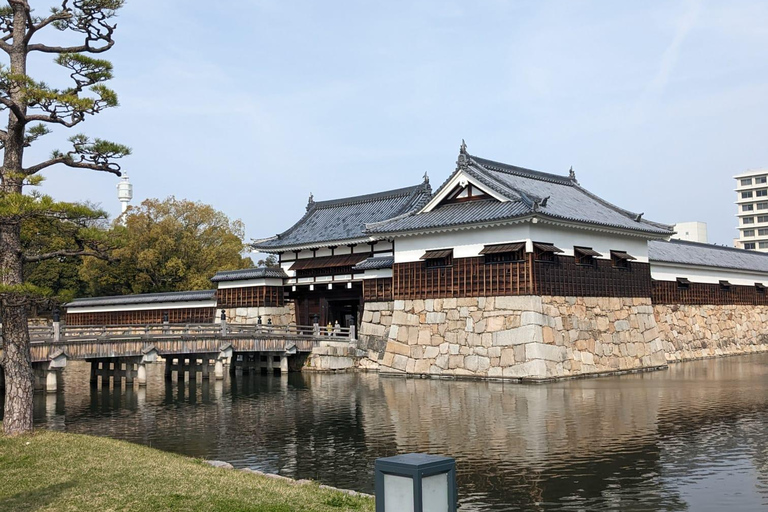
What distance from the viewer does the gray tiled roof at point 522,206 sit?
31219mm

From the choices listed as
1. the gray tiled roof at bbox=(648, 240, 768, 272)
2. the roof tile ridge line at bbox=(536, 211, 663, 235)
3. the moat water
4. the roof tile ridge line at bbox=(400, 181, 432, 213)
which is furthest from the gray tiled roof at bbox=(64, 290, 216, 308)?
the gray tiled roof at bbox=(648, 240, 768, 272)

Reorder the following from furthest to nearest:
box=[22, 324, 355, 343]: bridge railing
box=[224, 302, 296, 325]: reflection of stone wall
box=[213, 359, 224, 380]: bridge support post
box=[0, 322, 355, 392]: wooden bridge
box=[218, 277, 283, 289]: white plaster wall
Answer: box=[218, 277, 283, 289]: white plaster wall, box=[224, 302, 296, 325]: reflection of stone wall, box=[213, 359, 224, 380]: bridge support post, box=[22, 324, 355, 343]: bridge railing, box=[0, 322, 355, 392]: wooden bridge

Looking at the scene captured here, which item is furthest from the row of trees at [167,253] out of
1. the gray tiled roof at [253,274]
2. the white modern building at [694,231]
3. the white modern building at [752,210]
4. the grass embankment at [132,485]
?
the white modern building at [752,210]

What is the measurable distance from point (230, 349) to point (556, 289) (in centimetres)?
1536

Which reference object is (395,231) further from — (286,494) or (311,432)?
(286,494)

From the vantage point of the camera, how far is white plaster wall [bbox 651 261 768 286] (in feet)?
135

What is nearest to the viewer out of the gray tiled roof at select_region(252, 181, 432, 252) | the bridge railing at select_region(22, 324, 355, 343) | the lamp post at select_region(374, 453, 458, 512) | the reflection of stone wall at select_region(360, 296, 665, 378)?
the lamp post at select_region(374, 453, 458, 512)

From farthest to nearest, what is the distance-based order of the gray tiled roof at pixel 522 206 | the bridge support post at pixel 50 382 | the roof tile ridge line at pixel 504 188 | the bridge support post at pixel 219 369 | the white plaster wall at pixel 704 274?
the white plaster wall at pixel 704 274
the bridge support post at pixel 219 369
the gray tiled roof at pixel 522 206
the roof tile ridge line at pixel 504 188
the bridge support post at pixel 50 382

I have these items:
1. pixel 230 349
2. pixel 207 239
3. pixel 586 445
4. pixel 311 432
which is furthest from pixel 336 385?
pixel 207 239

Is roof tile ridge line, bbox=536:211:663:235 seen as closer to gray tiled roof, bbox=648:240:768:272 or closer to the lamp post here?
gray tiled roof, bbox=648:240:768:272

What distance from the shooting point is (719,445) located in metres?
15.6

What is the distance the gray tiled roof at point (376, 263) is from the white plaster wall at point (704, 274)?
14.6m

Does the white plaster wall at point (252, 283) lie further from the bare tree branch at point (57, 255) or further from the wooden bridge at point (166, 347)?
the bare tree branch at point (57, 255)

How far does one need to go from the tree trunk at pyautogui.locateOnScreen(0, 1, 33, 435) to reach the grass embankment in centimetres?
120
